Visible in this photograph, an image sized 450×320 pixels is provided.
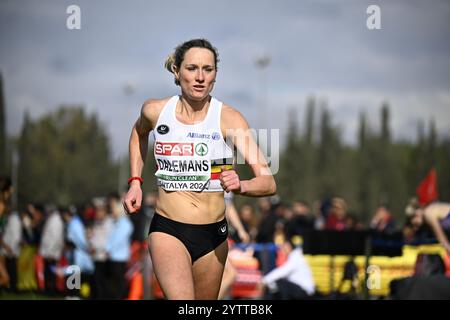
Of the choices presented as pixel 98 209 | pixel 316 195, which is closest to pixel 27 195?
pixel 316 195

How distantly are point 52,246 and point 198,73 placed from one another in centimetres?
1416

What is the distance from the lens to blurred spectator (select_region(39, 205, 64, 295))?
1983cm

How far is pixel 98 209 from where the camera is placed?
18156mm

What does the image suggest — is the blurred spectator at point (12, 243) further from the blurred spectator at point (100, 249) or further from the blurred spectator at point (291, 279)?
the blurred spectator at point (291, 279)

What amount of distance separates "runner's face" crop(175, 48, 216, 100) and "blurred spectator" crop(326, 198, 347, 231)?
40.4 feet

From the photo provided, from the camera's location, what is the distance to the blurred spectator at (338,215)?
1880 centimetres

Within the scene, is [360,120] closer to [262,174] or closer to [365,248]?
[365,248]

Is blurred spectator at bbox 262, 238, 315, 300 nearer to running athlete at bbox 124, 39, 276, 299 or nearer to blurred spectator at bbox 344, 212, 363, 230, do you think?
blurred spectator at bbox 344, 212, 363, 230

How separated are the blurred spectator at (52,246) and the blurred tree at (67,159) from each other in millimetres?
31490

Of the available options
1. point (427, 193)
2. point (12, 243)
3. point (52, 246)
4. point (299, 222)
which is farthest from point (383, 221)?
point (12, 243)

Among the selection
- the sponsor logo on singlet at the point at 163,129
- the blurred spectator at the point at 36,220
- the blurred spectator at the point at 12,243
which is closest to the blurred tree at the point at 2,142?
the blurred spectator at the point at 36,220

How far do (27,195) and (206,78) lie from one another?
44640mm

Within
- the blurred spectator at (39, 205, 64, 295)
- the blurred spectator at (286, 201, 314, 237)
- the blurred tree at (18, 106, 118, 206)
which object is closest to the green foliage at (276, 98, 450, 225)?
the blurred tree at (18, 106, 118, 206)

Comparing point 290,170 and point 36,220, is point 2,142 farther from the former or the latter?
point 36,220
